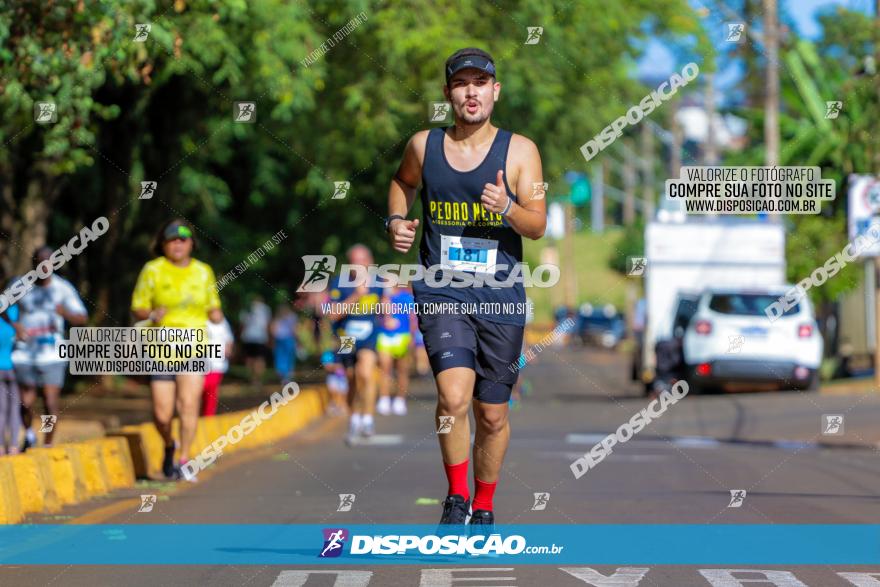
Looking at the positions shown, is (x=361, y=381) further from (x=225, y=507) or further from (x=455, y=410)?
(x=455, y=410)

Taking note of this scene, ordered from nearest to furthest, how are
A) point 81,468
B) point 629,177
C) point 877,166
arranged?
point 81,468, point 877,166, point 629,177

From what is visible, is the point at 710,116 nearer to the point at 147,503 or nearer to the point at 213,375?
the point at 213,375

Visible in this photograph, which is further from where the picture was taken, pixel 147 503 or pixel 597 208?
pixel 597 208

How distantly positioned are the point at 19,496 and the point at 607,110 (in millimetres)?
19633

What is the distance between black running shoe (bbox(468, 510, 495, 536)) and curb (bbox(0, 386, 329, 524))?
129 inches

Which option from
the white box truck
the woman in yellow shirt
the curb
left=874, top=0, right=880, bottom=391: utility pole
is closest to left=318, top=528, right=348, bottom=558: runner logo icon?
the curb

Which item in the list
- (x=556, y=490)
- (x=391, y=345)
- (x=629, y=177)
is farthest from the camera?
(x=629, y=177)

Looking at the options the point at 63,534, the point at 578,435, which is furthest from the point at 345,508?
the point at 578,435

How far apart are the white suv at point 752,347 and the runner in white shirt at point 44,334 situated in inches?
492

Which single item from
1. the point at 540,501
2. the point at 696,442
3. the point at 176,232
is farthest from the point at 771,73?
the point at 540,501

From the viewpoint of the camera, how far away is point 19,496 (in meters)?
10.1

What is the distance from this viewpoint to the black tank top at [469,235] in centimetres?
767

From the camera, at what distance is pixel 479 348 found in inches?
308

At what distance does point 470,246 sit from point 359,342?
882cm
